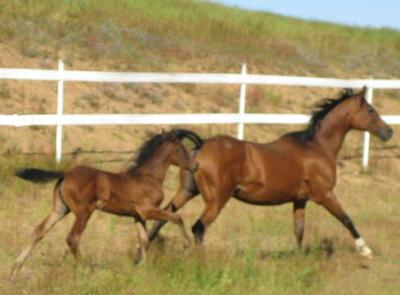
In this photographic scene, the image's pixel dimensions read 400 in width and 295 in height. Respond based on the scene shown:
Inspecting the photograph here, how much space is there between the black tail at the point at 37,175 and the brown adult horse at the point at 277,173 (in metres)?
1.39

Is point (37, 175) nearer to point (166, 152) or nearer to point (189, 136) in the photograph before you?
point (166, 152)

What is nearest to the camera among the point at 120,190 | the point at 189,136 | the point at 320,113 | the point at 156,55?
the point at 120,190

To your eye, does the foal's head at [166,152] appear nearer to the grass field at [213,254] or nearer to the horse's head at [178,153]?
the horse's head at [178,153]

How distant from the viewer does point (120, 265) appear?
9.73 meters

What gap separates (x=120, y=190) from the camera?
32.4ft

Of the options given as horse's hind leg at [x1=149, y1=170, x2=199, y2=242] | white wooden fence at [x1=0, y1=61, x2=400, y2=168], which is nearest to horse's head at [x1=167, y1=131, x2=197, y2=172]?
horse's hind leg at [x1=149, y1=170, x2=199, y2=242]

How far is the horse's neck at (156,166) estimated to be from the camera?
1027cm

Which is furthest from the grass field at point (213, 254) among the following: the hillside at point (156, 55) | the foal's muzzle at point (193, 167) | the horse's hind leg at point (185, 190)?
the hillside at point (156, 55)

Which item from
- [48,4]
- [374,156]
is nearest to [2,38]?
[48,4]

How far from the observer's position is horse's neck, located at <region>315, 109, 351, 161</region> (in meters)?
12.1

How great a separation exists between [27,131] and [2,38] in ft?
17.0

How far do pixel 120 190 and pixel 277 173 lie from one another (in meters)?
2.25

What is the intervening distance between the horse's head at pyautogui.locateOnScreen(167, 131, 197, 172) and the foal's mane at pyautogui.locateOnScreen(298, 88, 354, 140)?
2.04 m

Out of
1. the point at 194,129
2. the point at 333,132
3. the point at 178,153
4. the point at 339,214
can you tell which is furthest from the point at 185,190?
the point at 194,129
